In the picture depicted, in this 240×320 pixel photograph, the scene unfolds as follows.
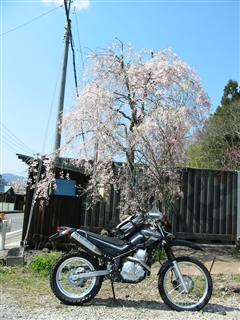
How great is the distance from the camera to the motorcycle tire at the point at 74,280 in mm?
4410

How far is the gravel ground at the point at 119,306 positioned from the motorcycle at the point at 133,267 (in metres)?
0.16

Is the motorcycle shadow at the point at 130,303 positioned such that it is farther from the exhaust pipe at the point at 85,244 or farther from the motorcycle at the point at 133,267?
the exhaust pipe at the point at 85,244

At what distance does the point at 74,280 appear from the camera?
447 centimetres

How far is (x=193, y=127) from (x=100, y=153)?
2325mm

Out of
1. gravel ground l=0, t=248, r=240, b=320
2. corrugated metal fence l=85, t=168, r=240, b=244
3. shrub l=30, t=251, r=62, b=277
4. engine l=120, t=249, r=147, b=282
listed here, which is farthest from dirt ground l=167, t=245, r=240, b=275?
shrub l=30, t=251, r=62, b=277

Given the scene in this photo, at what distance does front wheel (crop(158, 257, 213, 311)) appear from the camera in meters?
4.36

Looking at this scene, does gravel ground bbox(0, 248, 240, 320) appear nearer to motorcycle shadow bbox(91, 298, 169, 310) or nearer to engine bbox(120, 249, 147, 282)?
motorcycle shadow bbox(91, 298, 169, 310)

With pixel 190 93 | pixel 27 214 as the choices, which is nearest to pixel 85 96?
pixel 190 93

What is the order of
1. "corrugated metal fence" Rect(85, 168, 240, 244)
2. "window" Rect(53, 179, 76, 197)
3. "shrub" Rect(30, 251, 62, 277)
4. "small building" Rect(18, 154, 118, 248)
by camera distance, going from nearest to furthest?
"shrub" Rect(30, 251, 62, 277) < "small building" Rect(18, 154, 118, 248) < "window" Rect(53, 179, 76, 197) < "corrugated metal fence" Rect(85, 168, 240, 244)

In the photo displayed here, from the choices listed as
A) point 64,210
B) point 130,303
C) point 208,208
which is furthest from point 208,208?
point 130,303

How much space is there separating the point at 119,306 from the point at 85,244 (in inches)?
36.8

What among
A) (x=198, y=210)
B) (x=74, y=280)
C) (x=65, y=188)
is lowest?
(x=74, y=280)

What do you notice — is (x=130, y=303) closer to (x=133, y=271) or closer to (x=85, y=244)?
(x=133, y=271)

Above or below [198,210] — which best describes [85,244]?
below
